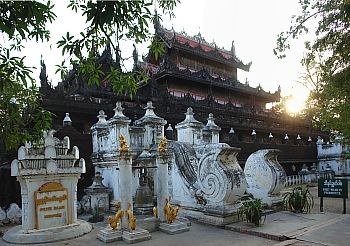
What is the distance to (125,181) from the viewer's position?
683cm

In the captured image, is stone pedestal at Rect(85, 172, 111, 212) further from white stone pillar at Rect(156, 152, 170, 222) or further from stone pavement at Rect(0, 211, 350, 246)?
white stone pillar at Rect(156, 152, 170, 222)

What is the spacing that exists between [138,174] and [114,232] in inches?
155

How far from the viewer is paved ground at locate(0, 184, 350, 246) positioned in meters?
6.23

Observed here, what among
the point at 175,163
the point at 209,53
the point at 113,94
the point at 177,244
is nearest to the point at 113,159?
the point at 175,163

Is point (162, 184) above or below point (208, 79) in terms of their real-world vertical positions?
below

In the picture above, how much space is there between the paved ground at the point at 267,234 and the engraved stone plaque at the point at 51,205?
0.64 meters

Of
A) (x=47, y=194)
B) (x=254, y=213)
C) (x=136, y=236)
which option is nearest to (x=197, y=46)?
(x=254, y=213)

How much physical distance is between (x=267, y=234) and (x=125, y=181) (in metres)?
3.28

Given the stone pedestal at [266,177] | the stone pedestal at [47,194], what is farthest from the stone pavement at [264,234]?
the stone pedestal at [266,177]

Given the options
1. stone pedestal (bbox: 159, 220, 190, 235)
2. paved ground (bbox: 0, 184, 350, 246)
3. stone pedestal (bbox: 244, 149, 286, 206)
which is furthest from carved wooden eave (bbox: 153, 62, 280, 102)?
stone pedestal (bbox: 159, 220, 190, 235)

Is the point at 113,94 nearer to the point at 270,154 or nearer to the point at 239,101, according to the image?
the point at 270,154

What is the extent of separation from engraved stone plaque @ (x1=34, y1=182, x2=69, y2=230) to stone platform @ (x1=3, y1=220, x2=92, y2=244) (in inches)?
6.7

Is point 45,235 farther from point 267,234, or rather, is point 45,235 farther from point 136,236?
point 267,234

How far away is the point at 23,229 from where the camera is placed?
684 centimetres
